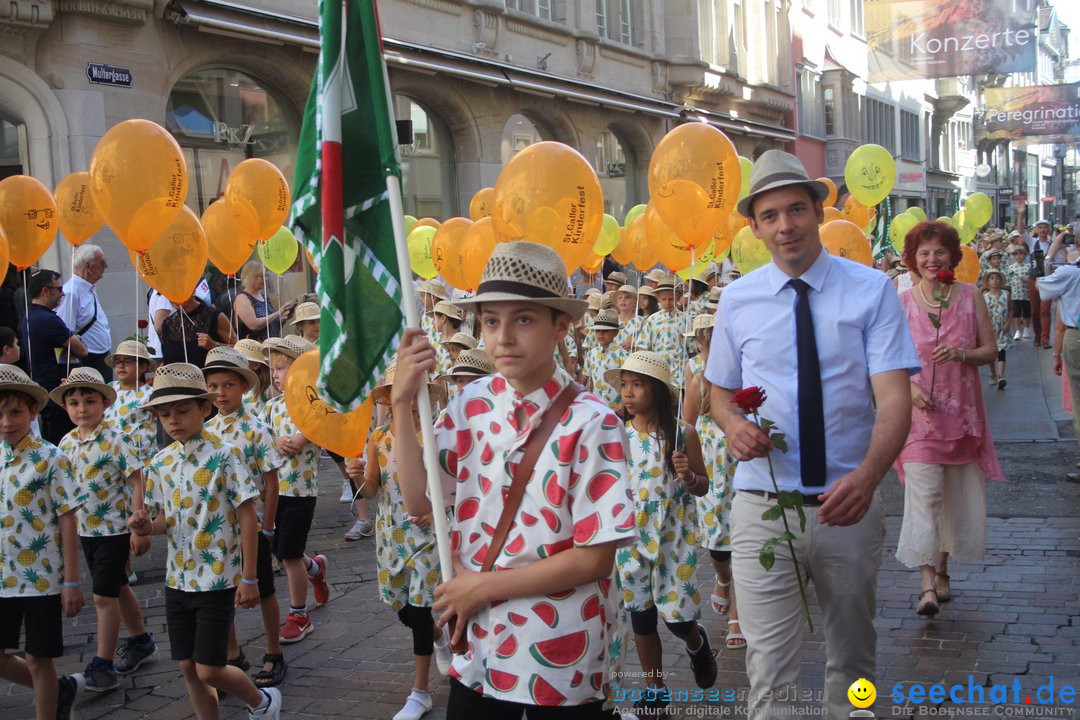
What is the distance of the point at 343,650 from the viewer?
6.04 m

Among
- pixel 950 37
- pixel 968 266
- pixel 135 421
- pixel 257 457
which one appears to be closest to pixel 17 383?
pixel 257 457

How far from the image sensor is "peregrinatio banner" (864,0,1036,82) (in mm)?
18062

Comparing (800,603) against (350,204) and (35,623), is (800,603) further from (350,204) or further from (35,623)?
(35,623)

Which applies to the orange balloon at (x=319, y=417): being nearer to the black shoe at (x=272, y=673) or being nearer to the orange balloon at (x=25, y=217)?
the black shoe at (x=272, y=673)

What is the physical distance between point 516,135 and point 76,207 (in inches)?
563

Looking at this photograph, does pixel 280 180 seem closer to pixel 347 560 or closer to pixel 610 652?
pixel 347 560

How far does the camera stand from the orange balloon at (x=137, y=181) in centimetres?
748

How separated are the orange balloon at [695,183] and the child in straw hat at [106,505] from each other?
13.2ft

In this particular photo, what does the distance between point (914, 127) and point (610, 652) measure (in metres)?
59.2

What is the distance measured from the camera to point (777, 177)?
375cm

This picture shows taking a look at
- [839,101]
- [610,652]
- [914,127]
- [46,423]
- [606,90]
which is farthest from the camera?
[914,127]

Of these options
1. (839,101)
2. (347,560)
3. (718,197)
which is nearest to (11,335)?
(347,560)

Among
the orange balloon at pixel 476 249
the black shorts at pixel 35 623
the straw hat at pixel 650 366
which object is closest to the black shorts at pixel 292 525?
the black shorts at pixel 35 623

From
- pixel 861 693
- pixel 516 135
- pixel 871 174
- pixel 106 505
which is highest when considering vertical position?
pixel 516 135
